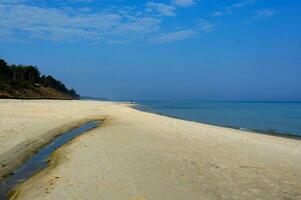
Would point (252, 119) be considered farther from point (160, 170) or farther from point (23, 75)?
point (23, 75)

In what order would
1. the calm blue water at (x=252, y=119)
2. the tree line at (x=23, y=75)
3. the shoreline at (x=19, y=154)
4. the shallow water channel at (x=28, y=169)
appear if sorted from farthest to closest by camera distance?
1. the tree line at (x=23, y=75)
2. the calm blue water at (x=252, y=119)
3. the shoreline at (x=19, y=154)
4. the shallow water channel at (x=28, y=169)

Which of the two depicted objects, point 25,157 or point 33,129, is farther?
point 33,129

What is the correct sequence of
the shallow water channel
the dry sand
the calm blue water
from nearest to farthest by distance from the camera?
1. the dry sand
2. the shallow water channel
3. the calm blue water

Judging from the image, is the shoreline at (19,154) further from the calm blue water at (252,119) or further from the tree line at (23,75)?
the tree line at (23,75)

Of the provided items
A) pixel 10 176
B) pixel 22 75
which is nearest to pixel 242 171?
pixel 10 176

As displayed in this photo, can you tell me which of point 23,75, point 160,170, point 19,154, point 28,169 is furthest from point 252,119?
point 23,75

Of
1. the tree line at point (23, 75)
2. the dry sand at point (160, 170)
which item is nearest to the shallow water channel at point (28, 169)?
the dry sand at point (160, 170)

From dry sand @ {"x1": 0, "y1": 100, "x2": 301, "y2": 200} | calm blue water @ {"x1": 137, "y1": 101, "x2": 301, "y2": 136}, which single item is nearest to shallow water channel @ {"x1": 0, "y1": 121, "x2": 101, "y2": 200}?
dry sand @ {"x1": 0, "y1": 100, "x2": 301, "y2": 200}

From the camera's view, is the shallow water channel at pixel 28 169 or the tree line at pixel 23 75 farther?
the tree line at pixel 23 75

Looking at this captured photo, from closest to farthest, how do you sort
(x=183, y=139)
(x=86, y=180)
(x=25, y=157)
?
1. (x=86, y=180)
2. (x=25, y=157)
3. (x=183, y=139)

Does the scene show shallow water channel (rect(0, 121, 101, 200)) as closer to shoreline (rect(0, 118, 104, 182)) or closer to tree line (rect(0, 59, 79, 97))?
shoreline (rect(0, 118, 104, 182))

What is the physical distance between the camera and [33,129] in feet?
78.0

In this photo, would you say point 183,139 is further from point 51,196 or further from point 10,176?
point 51,196

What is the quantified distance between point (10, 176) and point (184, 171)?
18.6 feet
